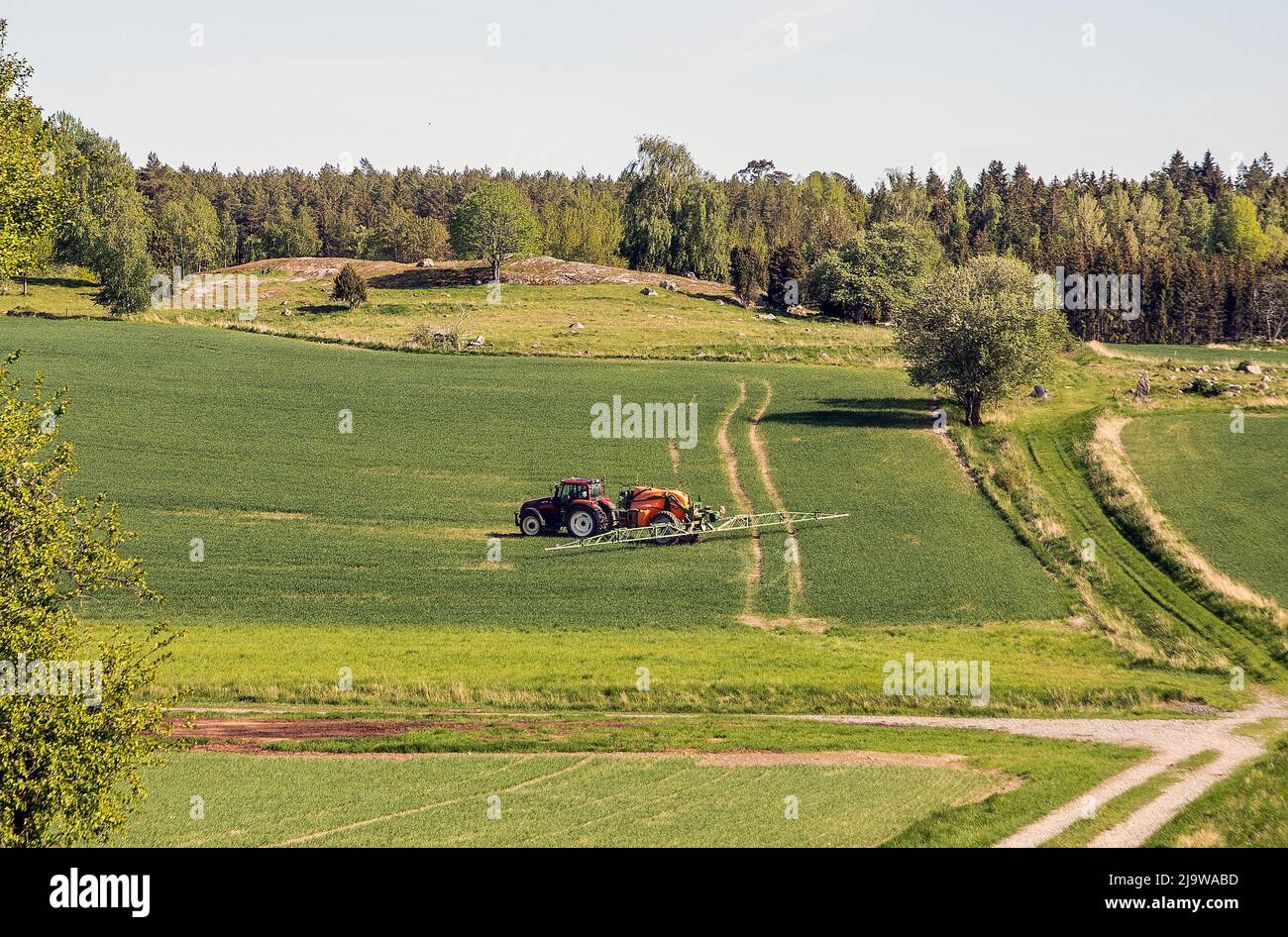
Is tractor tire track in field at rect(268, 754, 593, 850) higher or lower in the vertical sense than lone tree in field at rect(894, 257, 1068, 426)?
lower

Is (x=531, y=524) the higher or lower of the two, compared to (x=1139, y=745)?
higher

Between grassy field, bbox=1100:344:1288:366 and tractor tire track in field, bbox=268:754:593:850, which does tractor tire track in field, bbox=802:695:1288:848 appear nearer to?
tractor tire track in field, bbox=268:754:593:850

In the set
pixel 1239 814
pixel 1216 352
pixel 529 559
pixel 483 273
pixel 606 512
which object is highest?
pixel 483 273

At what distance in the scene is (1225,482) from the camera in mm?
63094

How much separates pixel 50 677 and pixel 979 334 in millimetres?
64320

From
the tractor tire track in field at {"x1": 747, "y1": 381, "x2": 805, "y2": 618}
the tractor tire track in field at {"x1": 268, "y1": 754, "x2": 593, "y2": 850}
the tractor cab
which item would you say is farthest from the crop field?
the tractor tire track in field at {"x1": 268, "y1": 754, "x2": 593, "y2": 850}

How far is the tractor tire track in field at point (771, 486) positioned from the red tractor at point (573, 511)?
899 cm

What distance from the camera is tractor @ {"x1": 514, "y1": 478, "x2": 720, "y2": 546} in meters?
54.6

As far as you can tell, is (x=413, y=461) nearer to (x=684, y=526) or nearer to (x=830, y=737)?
(x=684, y=526)

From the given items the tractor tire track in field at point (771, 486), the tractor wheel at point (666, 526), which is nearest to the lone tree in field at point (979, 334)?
the tractor tire track in field at point (771, 486)

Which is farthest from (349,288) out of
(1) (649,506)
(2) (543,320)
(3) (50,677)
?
(3) (50,677)

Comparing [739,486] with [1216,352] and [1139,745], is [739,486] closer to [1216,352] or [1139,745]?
[1139,745]
